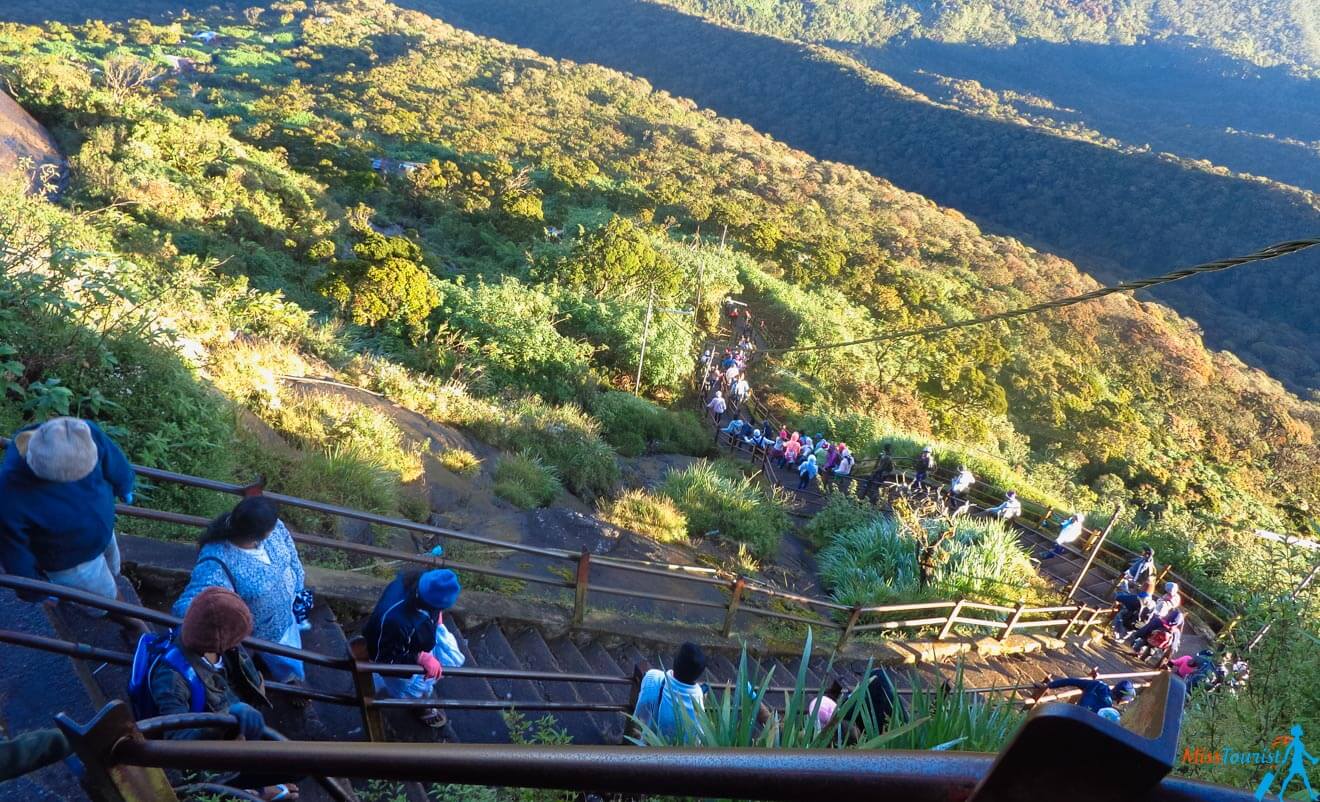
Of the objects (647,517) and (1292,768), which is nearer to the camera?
(1292,768)

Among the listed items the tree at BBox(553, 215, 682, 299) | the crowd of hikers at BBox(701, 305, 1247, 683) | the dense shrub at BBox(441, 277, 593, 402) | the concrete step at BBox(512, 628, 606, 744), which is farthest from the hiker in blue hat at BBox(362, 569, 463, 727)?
the tree at BBox(553, 215, 682, 299)

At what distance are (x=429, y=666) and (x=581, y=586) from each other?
2172mm

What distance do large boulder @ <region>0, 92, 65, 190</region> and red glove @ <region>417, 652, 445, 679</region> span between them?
1457 centimetres

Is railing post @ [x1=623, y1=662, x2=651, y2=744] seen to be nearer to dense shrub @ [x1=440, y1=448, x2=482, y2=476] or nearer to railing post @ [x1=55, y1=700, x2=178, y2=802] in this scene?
railing post @ [x1=55, y1=700, x2=178, y2=802]

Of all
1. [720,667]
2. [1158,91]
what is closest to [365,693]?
[720,667]

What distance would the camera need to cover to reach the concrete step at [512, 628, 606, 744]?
4.77 meters

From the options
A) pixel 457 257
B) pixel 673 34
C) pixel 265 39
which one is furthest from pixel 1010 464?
pixel 673 34

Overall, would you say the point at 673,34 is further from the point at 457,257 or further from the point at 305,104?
the point at 457,257

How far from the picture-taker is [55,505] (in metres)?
2.79

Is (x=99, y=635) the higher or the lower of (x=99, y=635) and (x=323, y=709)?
the higher

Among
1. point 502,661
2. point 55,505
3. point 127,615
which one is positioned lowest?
point 502,661

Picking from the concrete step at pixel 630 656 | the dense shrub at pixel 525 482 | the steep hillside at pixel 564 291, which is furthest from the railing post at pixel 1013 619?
the dense shrub at pixel 525 482

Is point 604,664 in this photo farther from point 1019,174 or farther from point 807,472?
point 1019,174

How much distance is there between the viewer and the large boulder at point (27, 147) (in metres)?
13.6
